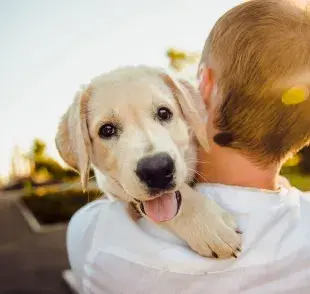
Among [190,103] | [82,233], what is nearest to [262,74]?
[190,103]

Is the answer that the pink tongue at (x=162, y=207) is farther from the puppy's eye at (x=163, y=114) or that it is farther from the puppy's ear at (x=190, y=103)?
the puppy's eye at (x=163, y=114)

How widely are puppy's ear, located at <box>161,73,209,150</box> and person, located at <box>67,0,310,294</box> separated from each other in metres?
0.11

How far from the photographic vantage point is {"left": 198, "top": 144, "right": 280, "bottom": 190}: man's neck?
96.2 inches

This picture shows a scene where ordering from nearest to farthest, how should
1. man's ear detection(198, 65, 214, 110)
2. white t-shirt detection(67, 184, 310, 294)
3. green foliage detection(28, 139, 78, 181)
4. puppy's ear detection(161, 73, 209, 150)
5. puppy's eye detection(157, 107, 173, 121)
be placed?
white t-shirt detection(67, 184, 310, 294)
man's ear detection(198, 65, 214, 110)
puppy's ear detection(161, 73, 209, 150)
puppy's eye detection(157, 107, 173, 121)
green foliage detection(28, 139, 78, 181)

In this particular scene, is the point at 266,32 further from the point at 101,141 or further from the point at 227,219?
the point at 101,141

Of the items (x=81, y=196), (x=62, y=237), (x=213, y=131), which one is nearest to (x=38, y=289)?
(x=62, y=237)

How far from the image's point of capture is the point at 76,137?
2.89 metres

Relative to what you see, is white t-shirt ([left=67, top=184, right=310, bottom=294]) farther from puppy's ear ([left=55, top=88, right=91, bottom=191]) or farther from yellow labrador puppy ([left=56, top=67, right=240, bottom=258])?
puppy's ear ([left=55, top=88, right=91, bottom=191])

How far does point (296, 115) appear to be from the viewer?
7.95 ft

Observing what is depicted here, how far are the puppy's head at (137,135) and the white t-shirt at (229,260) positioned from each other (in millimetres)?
159

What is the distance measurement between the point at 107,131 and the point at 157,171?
509mm

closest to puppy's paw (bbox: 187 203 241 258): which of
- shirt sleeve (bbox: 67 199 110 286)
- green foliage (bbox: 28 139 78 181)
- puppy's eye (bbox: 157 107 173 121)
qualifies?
shirt sleeve (bbox: 67 199 110 286)

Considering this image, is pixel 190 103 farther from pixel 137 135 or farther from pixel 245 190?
pixel 245 190

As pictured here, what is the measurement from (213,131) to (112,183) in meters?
0.63
